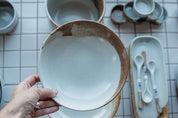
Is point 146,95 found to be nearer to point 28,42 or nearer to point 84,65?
point 84,65

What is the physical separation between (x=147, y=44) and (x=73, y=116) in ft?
1.67

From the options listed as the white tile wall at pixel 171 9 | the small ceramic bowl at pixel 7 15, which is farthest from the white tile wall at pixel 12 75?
the white tile wall at pixel 171 9

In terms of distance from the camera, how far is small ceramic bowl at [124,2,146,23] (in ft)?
3.20

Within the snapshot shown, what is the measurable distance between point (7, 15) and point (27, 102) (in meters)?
0.54

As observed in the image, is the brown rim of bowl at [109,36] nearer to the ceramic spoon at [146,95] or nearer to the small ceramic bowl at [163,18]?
the ceramic spoon at [146,95]

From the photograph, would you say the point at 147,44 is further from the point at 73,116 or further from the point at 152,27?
the point at 73,116

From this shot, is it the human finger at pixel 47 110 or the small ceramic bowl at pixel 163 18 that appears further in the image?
the small ceramic bowl at pixel 163 18

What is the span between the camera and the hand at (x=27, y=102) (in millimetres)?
621

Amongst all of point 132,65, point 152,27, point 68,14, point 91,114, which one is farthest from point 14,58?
point 152,27

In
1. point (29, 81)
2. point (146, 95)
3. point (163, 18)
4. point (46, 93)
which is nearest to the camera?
point (46, 93)

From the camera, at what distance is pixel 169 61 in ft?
3.34

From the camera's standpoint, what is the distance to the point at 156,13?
1.01 m

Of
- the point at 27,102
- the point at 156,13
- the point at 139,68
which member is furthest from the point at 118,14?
the point at 27,102

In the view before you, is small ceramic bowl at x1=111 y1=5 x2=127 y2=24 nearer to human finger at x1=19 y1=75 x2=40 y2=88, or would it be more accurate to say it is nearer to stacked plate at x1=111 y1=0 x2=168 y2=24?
stacked plate at x1=111 y1=0 x2=168 y2=24
